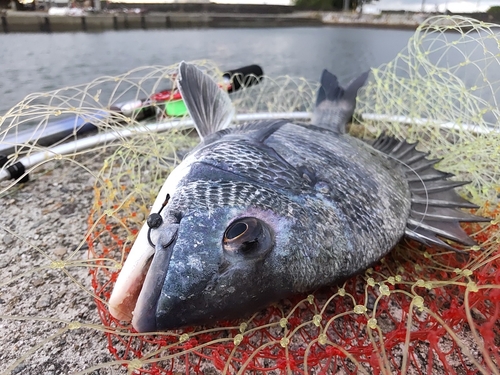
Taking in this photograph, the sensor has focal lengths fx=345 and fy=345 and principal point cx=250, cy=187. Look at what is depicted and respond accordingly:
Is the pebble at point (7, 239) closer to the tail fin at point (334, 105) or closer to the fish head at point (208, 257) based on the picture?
the fish head at point (208, 257)

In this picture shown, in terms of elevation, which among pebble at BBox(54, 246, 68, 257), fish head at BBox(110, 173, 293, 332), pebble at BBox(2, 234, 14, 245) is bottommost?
pebble at BBox(54, 246, 68, 257)

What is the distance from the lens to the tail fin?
2.58m

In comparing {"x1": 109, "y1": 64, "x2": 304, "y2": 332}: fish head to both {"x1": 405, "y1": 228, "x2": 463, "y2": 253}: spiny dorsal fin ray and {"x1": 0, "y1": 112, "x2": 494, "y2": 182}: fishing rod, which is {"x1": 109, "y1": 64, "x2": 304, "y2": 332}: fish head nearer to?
{"x1": 405, "y1": 228, "x2": 463, "y2": 253}: spiny dorsal fin ray

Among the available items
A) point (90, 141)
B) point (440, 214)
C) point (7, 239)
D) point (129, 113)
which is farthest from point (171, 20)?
point (440, 214)

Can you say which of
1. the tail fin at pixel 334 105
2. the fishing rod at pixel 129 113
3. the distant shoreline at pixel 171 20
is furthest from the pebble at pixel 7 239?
the distant shoreline at pixel 171 20

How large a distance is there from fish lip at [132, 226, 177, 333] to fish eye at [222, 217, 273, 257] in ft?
0.59

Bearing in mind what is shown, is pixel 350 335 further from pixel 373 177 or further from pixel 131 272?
pixel 131 272

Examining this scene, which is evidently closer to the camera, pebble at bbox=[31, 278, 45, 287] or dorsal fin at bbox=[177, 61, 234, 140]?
pebble at bbox=[31, 278, 45, 287]

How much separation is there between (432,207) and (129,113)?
9.73 ft

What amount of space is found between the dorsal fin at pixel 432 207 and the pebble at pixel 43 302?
1701 mm

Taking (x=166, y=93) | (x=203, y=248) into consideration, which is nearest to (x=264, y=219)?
(x=203, y=248)

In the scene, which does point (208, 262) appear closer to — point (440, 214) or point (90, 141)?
point (440, 214)

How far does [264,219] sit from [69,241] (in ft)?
4.63

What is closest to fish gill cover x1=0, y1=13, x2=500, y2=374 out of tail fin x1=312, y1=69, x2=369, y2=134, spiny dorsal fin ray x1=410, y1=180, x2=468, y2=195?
spiny dorsal fin ray x1=410, y1=180, x2=468, y2=195
